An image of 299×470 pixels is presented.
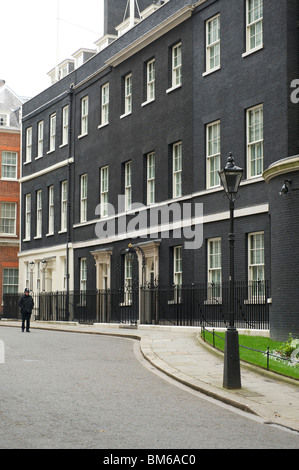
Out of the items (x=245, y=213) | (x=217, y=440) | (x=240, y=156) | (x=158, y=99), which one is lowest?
(x=217, y=440)

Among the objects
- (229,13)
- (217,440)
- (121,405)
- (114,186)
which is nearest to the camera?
(217,440)

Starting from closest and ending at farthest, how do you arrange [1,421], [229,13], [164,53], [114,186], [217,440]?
[217,440] → [1,421] → [229,13] → [164,53] → [114,186]

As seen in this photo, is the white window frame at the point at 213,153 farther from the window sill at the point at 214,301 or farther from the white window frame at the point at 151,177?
the white window frame at the point at 151,177

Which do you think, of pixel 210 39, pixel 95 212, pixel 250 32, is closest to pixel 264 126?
pixel 250 32

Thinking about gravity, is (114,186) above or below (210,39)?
below

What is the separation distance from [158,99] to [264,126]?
801 cm

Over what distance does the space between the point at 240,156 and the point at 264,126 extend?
1606mm

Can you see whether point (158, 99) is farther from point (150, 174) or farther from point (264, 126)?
point (264, 126)

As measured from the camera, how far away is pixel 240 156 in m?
25.5

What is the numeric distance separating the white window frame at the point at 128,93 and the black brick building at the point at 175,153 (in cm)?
13

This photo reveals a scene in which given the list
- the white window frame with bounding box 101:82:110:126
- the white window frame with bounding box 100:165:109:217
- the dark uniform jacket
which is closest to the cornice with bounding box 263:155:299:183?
the dark uniform jacket

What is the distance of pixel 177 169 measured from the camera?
1179 inches

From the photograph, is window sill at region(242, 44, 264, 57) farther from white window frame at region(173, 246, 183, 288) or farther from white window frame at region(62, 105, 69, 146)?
white window frame at region(62, 105, 69, 146)

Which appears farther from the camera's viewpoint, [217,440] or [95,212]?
[95,212]
